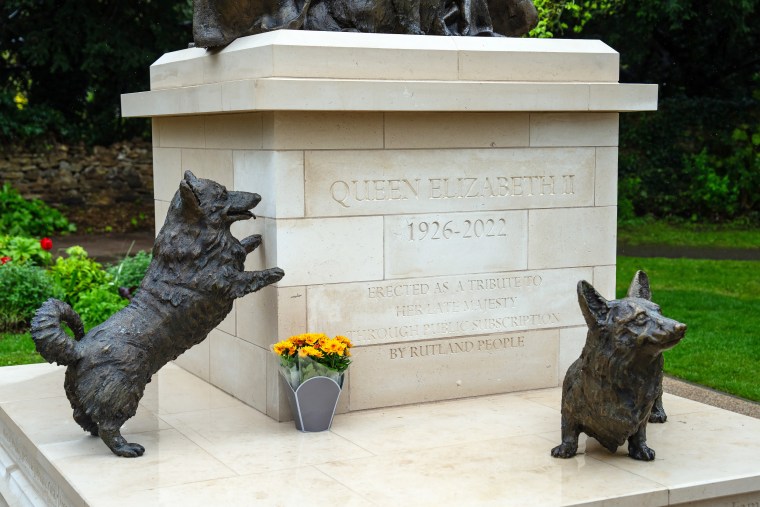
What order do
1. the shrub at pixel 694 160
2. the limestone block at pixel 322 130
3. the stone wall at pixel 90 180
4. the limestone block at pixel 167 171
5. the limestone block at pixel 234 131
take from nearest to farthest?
the limestone block at pixel 322 130 → the limestone block at pixel 234 131 → the limestone block at pixel 167 171 → the shrub at pixel 694 160 → the stone wall at pixel 90 180

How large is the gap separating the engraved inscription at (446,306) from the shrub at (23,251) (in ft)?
22.3

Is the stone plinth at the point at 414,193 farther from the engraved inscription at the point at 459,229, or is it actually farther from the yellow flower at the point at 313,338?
the yellow flower at the point at 313,338

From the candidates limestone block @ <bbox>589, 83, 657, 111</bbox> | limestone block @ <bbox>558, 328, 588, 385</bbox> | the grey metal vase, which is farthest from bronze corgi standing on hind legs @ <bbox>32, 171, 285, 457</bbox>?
limestone block @ <bbox>589, 83, 657, 111</bbox>

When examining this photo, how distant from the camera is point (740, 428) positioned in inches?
248

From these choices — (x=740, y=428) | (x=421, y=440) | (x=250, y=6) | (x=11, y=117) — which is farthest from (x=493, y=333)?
(x=11, y=117)

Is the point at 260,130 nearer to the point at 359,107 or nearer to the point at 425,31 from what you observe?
the point at 359,107

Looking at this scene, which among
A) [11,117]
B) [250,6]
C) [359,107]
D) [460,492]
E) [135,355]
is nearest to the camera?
[460,492]

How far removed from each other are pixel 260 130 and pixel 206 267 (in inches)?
38.8

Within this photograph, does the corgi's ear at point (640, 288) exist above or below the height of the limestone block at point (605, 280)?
above

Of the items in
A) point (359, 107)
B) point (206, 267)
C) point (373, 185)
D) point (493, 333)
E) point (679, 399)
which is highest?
point (359, 107)

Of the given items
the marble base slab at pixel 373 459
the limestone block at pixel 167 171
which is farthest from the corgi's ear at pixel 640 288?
the limestone block at pixel 167 171

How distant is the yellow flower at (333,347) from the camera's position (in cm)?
599

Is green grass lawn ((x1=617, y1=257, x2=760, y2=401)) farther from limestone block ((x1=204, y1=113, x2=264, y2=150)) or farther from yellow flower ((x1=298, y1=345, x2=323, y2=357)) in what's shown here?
limestone block ((x1=204, y1=113, x2=264, y2=150))

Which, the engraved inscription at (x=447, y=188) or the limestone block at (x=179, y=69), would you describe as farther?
the limestone block at (x=179, y=69)
